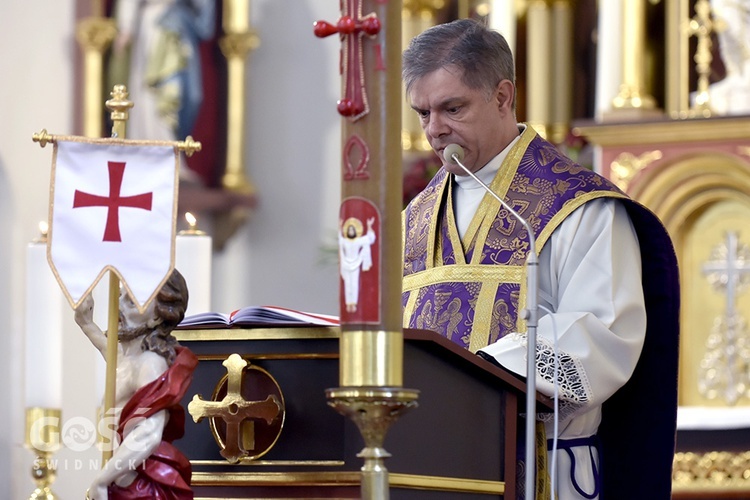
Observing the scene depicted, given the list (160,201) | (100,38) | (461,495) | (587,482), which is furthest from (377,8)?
(100,38)

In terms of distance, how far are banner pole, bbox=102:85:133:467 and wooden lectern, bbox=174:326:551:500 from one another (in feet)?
0.80

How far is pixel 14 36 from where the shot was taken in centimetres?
1002

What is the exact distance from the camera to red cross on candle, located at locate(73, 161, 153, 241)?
2941 mm

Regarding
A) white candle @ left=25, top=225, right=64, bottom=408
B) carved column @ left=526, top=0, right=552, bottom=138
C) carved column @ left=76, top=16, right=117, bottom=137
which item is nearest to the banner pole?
white candle @ left=25, top=225, right=64, bottom=408

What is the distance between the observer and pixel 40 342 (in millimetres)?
5441

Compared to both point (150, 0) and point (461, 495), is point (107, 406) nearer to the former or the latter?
point (461, 495)

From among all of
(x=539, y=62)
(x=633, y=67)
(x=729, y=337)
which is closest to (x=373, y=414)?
(x=729, y=337)

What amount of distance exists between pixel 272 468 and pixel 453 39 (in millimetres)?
1276

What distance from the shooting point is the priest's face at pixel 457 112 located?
12.5ft

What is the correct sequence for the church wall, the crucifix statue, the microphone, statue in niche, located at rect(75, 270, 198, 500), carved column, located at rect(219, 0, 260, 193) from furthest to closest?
carved column, located at rect(219, 0, 260, 193) < the church wall < the crucifix statue < the microphone < statue in niche, located at rect(75, 270, 198, 500)

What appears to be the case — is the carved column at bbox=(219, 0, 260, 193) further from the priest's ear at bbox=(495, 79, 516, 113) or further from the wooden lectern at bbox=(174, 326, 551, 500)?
the wooden lectern at bbox=(174, 326, 551, 500)

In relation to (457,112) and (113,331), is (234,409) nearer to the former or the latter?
(113,331)

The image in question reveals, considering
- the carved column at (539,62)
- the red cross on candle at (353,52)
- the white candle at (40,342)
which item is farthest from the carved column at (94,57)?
the red cross on candle at (353,52)

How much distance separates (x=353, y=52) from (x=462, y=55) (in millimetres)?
1042
